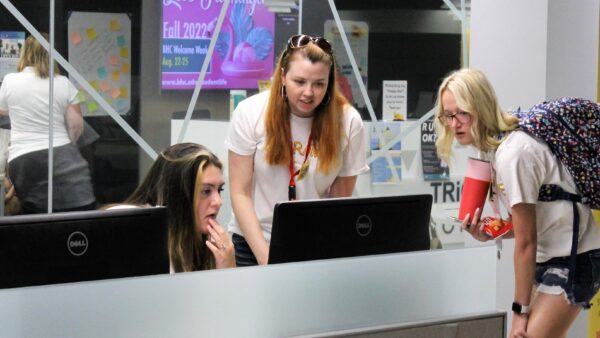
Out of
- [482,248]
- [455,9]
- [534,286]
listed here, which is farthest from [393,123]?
[482,248]

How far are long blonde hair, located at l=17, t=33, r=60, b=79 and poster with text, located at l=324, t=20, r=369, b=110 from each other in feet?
6.76

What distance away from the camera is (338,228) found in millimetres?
2277

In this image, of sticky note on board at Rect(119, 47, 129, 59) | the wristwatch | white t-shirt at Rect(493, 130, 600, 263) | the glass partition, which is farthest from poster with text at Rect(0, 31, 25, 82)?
the wristwatch

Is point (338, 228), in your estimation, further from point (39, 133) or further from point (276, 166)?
point (39, 133)

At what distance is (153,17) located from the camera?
20.2 ft

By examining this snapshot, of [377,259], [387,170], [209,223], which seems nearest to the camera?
[377,259]

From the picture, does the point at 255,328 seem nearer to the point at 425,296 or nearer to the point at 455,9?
the point at 425,296

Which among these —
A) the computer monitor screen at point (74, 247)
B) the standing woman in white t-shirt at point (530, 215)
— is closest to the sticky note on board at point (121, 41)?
the standing woman in white t-shirt at point (530, 215)

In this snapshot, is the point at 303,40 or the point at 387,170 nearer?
the point at 303,40

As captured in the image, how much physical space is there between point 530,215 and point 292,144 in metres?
0.86

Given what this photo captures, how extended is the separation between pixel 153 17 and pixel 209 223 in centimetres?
327

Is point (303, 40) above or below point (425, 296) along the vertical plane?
above

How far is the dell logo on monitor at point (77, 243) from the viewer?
6.44ft

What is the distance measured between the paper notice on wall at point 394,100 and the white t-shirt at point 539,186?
12.0 ft
